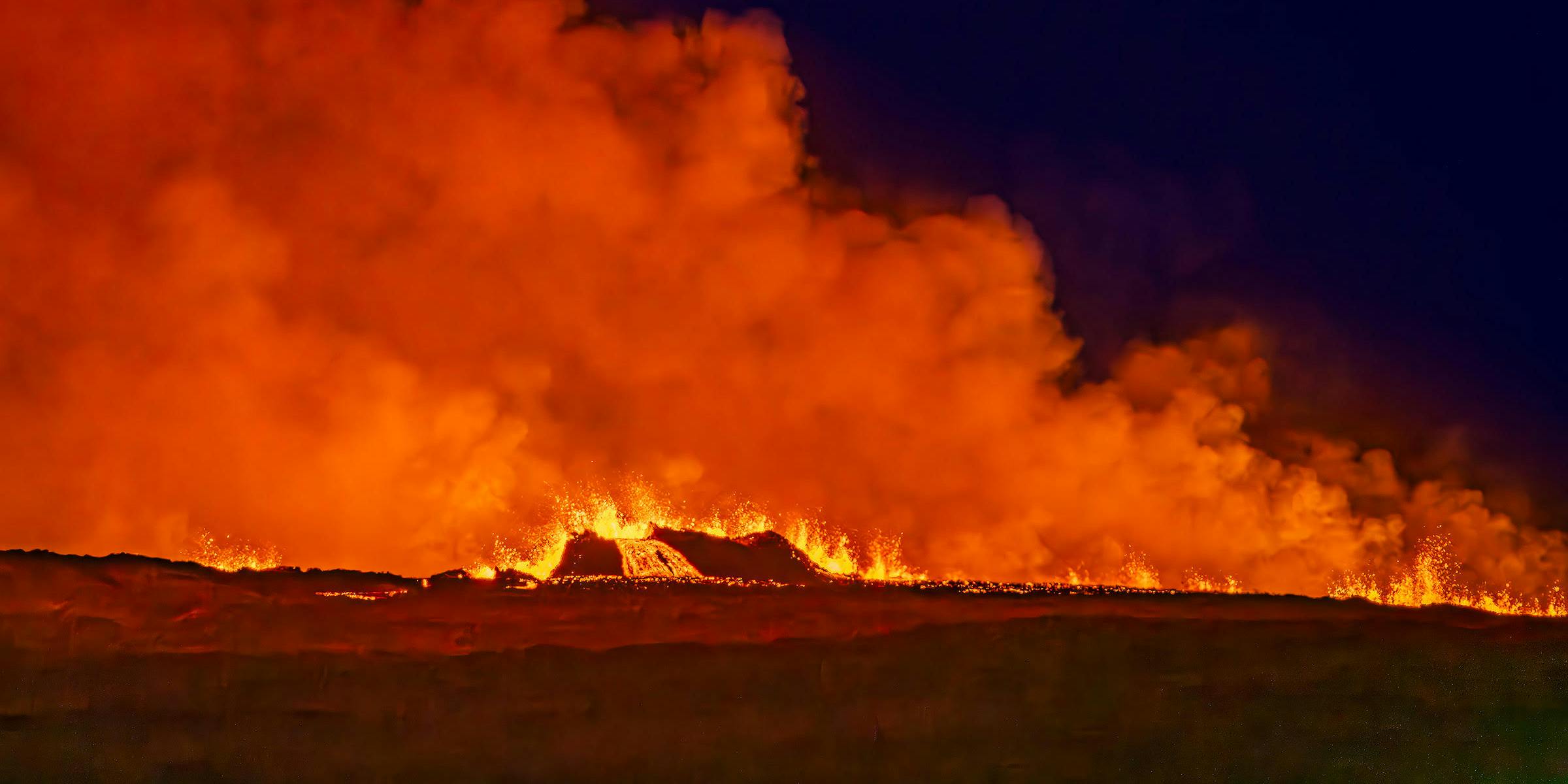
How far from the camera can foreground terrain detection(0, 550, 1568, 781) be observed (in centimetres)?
664

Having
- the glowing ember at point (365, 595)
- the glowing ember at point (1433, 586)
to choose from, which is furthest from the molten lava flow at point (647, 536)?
the glowing ember at point (1433, 586)

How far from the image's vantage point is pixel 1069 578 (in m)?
11.9

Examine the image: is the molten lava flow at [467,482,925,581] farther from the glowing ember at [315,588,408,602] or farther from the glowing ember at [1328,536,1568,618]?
the glowing ember at [1328,536,1568,618]

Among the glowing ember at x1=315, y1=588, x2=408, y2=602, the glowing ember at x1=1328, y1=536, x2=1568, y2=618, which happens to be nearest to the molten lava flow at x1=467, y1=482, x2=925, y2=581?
the glowing ember at x1=315, y1=588, x2=408, y2=602

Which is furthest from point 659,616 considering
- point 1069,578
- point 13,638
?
point 1069,578

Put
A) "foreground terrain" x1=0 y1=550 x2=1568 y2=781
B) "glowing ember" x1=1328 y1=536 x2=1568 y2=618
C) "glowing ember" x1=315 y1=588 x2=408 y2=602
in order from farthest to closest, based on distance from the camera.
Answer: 1. "glowing ember" x1=1328 y1=536 x2=1568 y2=618
2. "glowing ember" x1=315 y1=588 x2=408 y2=602
3. "foreground terrain" x1=0 y1=550 x2=1568 y2=781

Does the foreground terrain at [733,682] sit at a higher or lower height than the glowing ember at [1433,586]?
lower

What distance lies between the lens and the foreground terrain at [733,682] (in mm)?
6641

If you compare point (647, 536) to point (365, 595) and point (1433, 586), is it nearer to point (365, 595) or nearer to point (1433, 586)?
point (365, 595)

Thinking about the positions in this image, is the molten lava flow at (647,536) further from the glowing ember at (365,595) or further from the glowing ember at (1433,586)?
the glowing ember at (1433,586)

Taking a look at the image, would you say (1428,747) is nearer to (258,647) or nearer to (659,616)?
(659,616)

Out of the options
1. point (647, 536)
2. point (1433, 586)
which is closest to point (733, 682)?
point (647, 536)

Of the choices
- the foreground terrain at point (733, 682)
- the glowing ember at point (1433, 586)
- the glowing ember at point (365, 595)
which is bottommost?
the foreground terrain at point (733, 682)

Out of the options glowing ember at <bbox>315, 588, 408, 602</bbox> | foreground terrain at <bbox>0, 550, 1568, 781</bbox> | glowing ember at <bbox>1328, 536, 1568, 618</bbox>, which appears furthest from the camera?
glowing ember at <bbox>1328, 536, 1568, 618</bbox>
